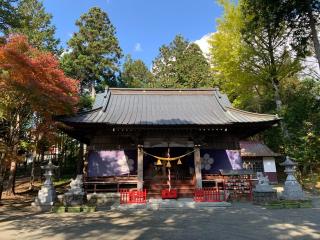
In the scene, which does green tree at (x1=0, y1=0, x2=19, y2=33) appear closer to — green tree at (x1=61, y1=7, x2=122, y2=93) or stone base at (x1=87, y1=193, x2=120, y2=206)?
stone base at (x1=87, y1=193, x2=120, y2=206)

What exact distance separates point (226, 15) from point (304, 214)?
718 inches

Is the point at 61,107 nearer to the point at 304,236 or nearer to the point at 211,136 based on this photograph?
the point at 211,136

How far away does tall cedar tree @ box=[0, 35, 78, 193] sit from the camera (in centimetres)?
1302

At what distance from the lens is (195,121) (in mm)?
15117

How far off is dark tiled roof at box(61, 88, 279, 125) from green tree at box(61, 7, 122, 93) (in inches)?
666

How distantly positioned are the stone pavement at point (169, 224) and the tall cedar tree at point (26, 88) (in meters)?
5.34

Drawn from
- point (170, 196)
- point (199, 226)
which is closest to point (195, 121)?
point (170, 196)

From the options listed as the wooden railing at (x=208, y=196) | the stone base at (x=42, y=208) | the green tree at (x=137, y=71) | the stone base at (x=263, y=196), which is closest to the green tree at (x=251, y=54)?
the stone base at (x=263, y=196)

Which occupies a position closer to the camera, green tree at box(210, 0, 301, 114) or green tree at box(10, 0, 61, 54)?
green tree at box(210, 0, 301, 114)

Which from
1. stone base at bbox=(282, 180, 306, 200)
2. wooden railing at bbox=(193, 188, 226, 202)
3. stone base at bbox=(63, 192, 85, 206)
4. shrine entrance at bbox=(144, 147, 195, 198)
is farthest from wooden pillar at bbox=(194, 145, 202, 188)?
stone base at bbox=(63, 192, 85, 206)

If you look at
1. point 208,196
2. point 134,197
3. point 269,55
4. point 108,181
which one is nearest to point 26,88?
point 108,181

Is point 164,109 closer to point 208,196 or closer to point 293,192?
point 208,196

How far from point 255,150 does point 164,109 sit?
14.3m

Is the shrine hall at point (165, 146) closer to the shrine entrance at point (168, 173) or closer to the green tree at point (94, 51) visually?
the shrine entrance at point (168, 173)
